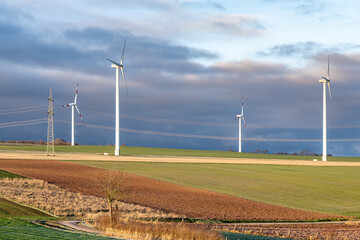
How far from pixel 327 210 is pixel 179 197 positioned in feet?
52.1

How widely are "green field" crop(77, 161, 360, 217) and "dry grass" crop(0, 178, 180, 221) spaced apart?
59.0ft

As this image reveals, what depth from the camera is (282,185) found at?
67.8m

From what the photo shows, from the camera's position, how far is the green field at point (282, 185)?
53188 millimetres

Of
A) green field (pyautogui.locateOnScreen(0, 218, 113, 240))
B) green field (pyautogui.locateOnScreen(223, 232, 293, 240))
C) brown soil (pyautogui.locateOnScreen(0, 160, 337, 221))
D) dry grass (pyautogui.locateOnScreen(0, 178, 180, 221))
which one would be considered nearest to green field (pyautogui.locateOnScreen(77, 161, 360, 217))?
brown soil (pyautogui.locateOnScreen(0, 160, 337, 221))

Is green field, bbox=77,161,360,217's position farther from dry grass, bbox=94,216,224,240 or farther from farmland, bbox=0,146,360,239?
dry grass, bbox=94,216,224,240

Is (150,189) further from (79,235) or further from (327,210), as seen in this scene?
(79,235)

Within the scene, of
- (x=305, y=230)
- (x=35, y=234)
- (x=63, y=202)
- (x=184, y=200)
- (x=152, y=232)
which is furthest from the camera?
(x=184, y=200)

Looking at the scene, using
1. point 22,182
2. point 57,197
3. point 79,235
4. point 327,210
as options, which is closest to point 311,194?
point 327,210

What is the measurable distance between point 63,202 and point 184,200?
1328 centimetres

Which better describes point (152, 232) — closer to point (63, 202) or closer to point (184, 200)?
point (63, 202)

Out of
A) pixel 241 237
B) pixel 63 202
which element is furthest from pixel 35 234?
pixel 63 202

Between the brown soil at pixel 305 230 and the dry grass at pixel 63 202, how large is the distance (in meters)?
7.18

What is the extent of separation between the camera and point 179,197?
2055 inches

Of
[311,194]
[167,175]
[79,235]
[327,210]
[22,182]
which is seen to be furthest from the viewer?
[167,175]
